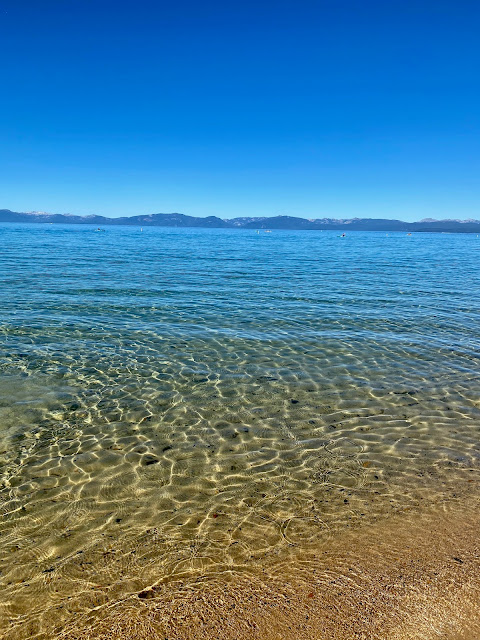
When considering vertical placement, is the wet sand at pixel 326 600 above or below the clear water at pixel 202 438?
above

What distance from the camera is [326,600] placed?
4176 millimetres

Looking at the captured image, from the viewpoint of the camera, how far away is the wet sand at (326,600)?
384 centimetres

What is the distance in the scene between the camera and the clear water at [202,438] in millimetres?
4895

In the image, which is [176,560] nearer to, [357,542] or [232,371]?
[357,542]

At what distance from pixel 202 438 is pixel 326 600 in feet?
13.2

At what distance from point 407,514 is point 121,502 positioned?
435 cm

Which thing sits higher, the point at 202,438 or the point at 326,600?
the point at 326,600

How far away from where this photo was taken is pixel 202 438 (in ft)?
25.4

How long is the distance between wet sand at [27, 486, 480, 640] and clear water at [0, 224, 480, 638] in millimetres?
231

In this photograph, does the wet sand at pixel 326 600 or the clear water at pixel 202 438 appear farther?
the clear water at pixel 202 438

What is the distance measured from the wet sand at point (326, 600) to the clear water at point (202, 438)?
231mm

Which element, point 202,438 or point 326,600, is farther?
point 202,438

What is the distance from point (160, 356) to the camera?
12094 mm

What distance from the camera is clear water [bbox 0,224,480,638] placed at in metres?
4.89
